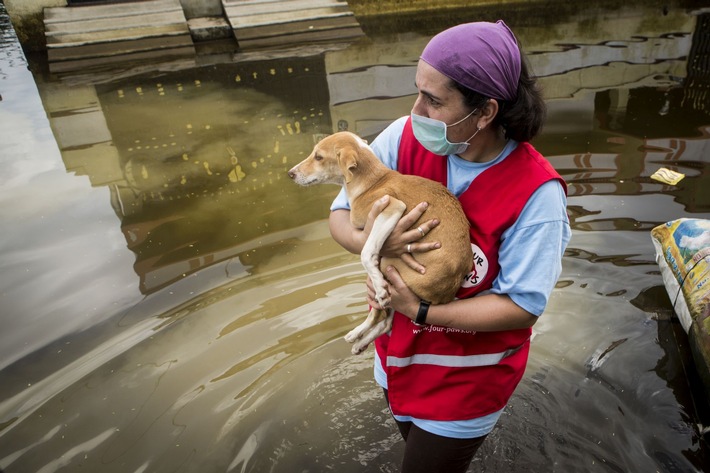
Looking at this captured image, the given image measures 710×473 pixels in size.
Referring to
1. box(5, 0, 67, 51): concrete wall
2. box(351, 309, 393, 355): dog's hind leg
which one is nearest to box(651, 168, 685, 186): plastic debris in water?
box(351, 309, 393, 355): dog's hind leg

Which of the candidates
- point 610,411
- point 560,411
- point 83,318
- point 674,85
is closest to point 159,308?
point 83,318

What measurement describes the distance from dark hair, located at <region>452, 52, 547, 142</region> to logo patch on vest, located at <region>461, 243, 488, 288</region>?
→ 389 mm

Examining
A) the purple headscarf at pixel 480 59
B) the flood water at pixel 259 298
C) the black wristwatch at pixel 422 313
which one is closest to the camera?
the purple headscarf at pixel 480 59

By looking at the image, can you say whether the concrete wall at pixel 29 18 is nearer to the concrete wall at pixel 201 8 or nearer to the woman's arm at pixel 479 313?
the concrete wall at pixel 201 8

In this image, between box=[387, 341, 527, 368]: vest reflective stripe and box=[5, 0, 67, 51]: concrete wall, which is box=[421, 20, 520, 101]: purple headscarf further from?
box=[5, 0, 67, 51]: concrete wall

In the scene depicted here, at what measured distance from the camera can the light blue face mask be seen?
5.48 ft

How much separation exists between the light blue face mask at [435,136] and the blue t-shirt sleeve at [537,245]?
31cm

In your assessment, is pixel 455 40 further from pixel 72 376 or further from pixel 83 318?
pixel 83 318

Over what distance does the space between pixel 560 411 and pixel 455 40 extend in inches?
97.3

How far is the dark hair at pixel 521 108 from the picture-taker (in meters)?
1.59

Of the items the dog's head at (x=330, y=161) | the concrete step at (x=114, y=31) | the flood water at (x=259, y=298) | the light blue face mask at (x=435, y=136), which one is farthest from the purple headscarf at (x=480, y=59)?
the concrete step at (x=114, y=31)

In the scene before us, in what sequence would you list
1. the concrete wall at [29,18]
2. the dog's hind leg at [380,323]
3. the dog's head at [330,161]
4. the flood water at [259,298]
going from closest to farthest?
the dog's hind leg at [380,323]
the dog's head at [330,161]
the flood water at [259,298]
the concrete wall at [29,18]

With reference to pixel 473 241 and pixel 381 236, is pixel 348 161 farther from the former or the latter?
pixel 473 241

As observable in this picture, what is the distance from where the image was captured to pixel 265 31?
10.4m
